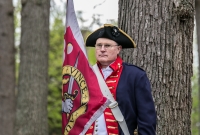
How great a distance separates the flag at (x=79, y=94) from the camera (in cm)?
489

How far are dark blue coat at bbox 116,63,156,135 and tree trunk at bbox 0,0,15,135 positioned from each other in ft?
16.3

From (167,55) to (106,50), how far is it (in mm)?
969

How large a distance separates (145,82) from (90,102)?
20.6 inches

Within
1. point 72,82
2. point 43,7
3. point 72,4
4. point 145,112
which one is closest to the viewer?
point 145,112

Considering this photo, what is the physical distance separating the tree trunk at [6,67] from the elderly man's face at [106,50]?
4834 millimetres

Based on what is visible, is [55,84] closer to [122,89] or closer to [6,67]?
[6,67]

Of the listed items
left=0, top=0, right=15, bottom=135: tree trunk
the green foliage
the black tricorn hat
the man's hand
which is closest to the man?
the black tricorn hat

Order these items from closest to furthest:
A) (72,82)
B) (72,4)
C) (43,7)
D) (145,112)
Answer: (145,112), (72,82), (72,4), (43,7)

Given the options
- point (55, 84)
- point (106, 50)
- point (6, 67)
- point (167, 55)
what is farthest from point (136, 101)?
point (55, 84)

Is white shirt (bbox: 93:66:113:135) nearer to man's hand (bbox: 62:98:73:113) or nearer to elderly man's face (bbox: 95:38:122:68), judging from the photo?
elderly man's face (bbox: 95:38:122:68)

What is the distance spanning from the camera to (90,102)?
4.92 meters

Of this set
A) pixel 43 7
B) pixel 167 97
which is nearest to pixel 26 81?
pixel 43 7

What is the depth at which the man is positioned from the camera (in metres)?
4.71

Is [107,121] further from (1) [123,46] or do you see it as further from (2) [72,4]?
(2) [72,4]
